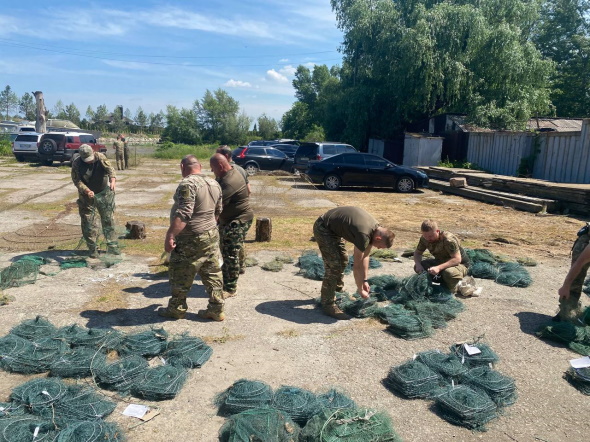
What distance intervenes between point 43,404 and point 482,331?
14.7 ft

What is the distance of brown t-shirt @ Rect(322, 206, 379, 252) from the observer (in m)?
4.99

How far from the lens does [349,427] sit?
11.1ft

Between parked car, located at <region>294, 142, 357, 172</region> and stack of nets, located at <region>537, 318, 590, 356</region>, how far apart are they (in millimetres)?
15497

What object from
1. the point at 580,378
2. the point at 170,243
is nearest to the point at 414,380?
the point at 580,378

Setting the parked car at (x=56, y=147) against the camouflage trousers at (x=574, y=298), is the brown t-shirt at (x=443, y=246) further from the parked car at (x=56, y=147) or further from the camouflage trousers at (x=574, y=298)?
the parked car at (x=56, y=147)

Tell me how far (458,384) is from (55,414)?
3.30m

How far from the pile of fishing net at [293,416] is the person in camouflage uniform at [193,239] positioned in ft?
5.12

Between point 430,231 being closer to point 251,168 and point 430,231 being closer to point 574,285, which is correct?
point 574,285

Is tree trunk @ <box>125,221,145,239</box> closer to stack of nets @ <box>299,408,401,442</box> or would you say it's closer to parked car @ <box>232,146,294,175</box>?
stack of nets @ <box>299,408,401,442</box>

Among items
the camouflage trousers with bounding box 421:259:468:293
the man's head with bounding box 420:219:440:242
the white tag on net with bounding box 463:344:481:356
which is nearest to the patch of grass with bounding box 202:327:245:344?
the white tag on net with bounding box 463:344:481:356

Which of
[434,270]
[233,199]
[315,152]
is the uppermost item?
[315,152]

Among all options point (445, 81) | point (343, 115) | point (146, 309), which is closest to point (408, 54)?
point (445, 81)

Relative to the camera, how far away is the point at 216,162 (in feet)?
20.2

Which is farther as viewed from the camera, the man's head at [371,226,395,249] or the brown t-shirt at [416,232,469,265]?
the brown t-shirt at [416,232,469,265]
